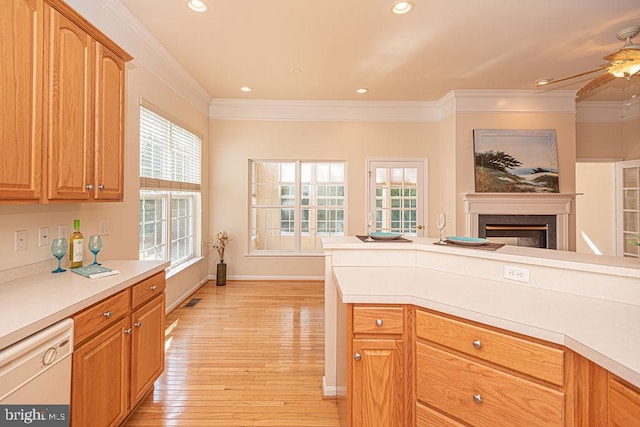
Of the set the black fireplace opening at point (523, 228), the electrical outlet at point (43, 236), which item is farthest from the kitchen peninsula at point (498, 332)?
the black fireplace opening at point (523, 228)

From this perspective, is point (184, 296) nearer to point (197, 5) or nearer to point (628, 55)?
point (197, 5)

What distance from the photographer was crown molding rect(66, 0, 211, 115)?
2.45m

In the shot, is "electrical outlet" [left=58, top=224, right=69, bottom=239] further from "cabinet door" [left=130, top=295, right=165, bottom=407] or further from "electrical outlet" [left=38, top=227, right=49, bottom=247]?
"cabinet door" [left=130, top=295, right=165, bottom=407]

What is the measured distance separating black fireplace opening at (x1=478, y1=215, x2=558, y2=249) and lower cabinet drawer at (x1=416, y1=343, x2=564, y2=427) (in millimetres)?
3771

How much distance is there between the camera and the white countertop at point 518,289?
1.13m

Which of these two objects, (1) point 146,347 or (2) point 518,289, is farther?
(1) point 146,347

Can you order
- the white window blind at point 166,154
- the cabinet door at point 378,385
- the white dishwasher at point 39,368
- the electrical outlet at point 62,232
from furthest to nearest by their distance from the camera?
1. the white window blind at point 166,154
2. the electrical outlet at point 62,232
3. the cabinet door at point 378,385
4. the white dishwasher at point 39,368

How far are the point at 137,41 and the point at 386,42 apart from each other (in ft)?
8.05

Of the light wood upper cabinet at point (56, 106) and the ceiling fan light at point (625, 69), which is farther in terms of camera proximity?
the ceiling fan light at point (625, 69)

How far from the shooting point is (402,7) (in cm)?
267

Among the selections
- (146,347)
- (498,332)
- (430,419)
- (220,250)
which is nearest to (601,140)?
(498,332)

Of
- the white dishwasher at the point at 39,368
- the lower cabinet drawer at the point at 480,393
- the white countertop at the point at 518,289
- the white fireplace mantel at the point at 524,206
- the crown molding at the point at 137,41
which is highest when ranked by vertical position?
the crown molding at the point at 137,41

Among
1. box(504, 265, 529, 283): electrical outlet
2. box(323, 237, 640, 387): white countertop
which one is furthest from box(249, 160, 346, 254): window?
box(504, 265, 529, 283): electrical outlet

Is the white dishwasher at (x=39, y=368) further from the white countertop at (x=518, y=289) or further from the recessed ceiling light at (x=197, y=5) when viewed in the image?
the recessed ceiling light at (x=197, y=5)
